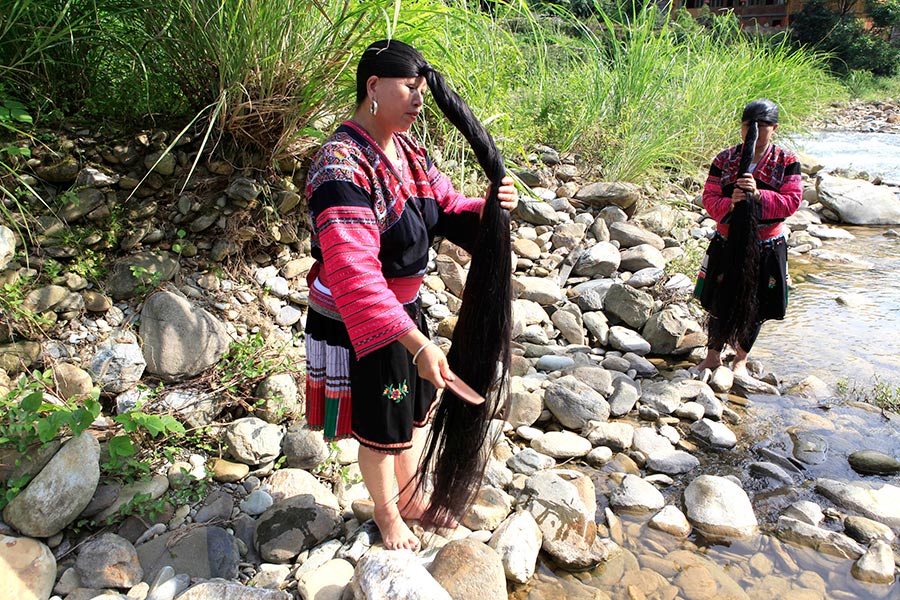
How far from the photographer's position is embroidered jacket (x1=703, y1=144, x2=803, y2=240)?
123 inches

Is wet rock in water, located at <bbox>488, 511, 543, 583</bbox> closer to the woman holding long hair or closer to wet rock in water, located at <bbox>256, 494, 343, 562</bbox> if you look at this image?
the woman holding long hair

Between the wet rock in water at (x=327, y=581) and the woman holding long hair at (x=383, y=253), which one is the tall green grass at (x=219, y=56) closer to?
the woman holding long hair at (x=383, y=253)

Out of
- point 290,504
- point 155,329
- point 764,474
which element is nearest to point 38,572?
point 290,504

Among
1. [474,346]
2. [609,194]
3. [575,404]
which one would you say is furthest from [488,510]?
[609,194]

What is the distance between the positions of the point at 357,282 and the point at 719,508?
1742 mm

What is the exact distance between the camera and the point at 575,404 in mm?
3008

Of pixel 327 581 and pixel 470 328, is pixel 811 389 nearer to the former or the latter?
pixel 470 328

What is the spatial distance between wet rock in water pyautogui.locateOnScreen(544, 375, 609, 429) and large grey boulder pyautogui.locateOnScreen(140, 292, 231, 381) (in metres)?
1.52

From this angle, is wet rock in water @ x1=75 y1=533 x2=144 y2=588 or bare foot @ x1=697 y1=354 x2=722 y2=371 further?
bare foot @ x1=697 y1=354 x2=722 y2=371

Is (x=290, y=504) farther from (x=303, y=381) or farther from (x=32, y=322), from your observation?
(x=32, y=322)

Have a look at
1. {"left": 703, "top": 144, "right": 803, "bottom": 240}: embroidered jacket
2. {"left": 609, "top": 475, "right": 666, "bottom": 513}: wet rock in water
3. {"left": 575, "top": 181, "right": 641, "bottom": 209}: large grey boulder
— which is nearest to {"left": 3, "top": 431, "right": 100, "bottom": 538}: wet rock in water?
{"left": 609, "top": 475, "right": 666, "bottom": 513}: wet rock in water

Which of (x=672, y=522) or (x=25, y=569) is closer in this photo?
(x=25, y=569)

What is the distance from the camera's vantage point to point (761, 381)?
11.8 ft

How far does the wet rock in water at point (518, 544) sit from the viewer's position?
208cm
